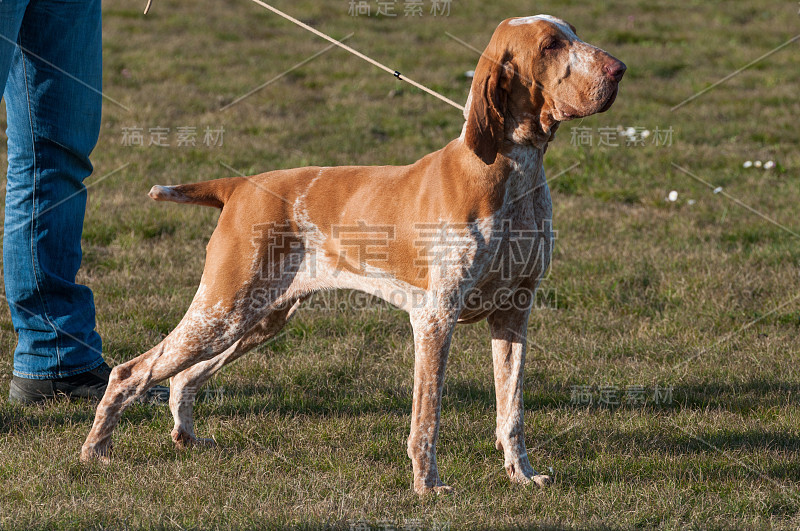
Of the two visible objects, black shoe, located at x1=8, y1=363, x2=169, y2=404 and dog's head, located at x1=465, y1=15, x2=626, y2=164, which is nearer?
dog's head, located at x1=465, y1=15, x2=626, y2=164

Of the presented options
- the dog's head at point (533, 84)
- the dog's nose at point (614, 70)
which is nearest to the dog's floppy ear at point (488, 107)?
the dog's head at point (533, 84)

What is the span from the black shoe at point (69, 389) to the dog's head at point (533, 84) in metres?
2.21

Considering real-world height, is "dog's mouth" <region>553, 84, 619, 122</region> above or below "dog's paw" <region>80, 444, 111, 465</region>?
above

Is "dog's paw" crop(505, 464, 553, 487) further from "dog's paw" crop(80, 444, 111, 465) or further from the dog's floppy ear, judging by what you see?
"dog's paw" crop(80, 444, 111, 465)

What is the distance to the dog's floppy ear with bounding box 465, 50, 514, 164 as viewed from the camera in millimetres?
3164

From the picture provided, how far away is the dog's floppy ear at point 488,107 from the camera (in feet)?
10.4

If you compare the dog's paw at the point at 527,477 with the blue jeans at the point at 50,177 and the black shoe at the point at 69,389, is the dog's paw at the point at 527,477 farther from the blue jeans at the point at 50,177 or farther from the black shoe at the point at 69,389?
the blue jeans at the point at 50,177

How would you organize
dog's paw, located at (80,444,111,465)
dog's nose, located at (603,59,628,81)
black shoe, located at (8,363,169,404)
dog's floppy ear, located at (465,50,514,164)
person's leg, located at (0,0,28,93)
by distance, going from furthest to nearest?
black shoe, located at (8,363,169,404)
dog's paw, located at (80,444,111,465)
person's leg, located at (0,0,28,93)
dog's floppy ear, located at (465,50,514,164)
dog's nose, located at (603,59,628,81)

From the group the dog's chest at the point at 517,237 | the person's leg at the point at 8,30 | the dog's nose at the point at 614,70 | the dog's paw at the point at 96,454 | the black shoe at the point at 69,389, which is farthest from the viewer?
the black shoe at the point at 69,389

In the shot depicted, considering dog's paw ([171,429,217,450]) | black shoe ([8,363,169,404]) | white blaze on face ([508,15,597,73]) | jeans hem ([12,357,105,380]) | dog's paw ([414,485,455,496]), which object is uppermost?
white blaze on face ([508,15,597,73])

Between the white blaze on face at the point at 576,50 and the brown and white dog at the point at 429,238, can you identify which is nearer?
the white blaze on face at the point at 576,50

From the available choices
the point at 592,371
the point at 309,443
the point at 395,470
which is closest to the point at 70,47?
the point at 309,443

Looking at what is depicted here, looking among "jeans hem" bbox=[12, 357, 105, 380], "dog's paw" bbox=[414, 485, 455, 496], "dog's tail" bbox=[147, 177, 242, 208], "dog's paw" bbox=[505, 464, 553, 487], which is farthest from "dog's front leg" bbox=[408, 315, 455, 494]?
"jeans hem" bbox=[12, 357, 105, 380]

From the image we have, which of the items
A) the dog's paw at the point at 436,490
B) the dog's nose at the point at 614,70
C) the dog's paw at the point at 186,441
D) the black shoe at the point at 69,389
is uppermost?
the dog's nose at the point at 614,70
